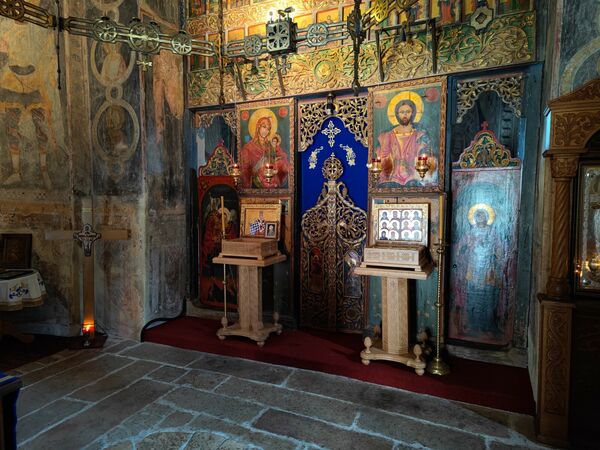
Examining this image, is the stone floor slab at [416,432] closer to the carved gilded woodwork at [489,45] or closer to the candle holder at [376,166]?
the candle holder at [376,166]

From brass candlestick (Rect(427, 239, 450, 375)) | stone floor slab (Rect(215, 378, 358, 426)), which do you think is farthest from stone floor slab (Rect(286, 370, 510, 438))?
brass candlestick (Rect(427, 239, 450, 375))

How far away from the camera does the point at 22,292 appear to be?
4473 millimetres

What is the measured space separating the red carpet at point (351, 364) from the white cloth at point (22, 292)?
136cm

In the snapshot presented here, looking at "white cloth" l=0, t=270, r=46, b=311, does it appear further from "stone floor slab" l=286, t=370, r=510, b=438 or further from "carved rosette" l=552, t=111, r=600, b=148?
"carved rosette" l=552, t=111, r=600, b=148

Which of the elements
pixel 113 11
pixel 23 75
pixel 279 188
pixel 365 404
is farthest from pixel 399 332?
pixel 23 75

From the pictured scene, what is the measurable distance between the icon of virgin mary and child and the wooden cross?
1.81m

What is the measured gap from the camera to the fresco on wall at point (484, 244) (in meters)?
3.98

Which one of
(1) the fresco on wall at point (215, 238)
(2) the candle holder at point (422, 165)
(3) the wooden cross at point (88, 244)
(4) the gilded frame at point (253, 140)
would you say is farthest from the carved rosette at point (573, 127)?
(3) the wooden cross at point (88, 244)

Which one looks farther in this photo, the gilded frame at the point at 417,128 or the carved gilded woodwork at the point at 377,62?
the gilded frame at the point at 417,128

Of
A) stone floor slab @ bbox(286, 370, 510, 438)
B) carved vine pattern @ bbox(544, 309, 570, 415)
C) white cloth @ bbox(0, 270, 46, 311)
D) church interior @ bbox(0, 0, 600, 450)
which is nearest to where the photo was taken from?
carved vine pattern @ bbox(544, 309, 570, 415)

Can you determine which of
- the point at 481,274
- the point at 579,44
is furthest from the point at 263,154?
the point at 579,44

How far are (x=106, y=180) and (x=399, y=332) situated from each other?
421 cm

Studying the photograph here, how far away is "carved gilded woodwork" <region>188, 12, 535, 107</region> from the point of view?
3820mm

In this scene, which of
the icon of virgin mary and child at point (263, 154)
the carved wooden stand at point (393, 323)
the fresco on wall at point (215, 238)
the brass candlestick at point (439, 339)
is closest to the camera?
the brass candlestick at point (439, 339)
